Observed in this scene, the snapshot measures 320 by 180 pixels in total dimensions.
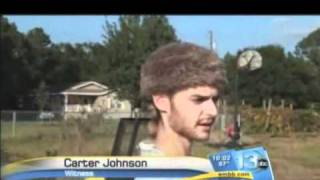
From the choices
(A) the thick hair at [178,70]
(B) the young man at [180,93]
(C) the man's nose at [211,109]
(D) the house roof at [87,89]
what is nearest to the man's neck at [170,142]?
(B) the young man at [180,93]

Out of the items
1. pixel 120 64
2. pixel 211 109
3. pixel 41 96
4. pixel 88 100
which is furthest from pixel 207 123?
pixel 41 96

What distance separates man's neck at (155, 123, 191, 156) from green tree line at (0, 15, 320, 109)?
0.27 metres

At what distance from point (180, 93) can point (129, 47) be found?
1.44 feet

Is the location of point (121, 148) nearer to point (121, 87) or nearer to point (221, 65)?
point (121, 87)

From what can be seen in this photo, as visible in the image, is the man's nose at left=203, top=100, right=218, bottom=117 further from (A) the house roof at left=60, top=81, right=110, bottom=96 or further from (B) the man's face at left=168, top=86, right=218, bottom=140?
(A) the house roof at left=60, top=81, right=110, bottom=96

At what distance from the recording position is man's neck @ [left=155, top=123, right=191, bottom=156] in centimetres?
612

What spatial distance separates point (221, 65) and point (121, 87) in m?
0.65

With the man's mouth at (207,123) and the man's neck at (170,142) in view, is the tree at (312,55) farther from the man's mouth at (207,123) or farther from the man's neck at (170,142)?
the man's neck at (170,142)

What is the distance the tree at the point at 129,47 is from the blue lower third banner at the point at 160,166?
1.30 ft

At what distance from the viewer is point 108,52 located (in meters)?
6.14

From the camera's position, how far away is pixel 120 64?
241 inches

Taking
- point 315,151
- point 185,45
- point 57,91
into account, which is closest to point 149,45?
point 185,45

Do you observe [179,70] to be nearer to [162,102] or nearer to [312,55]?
[162,102]

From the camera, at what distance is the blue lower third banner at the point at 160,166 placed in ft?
19.8
